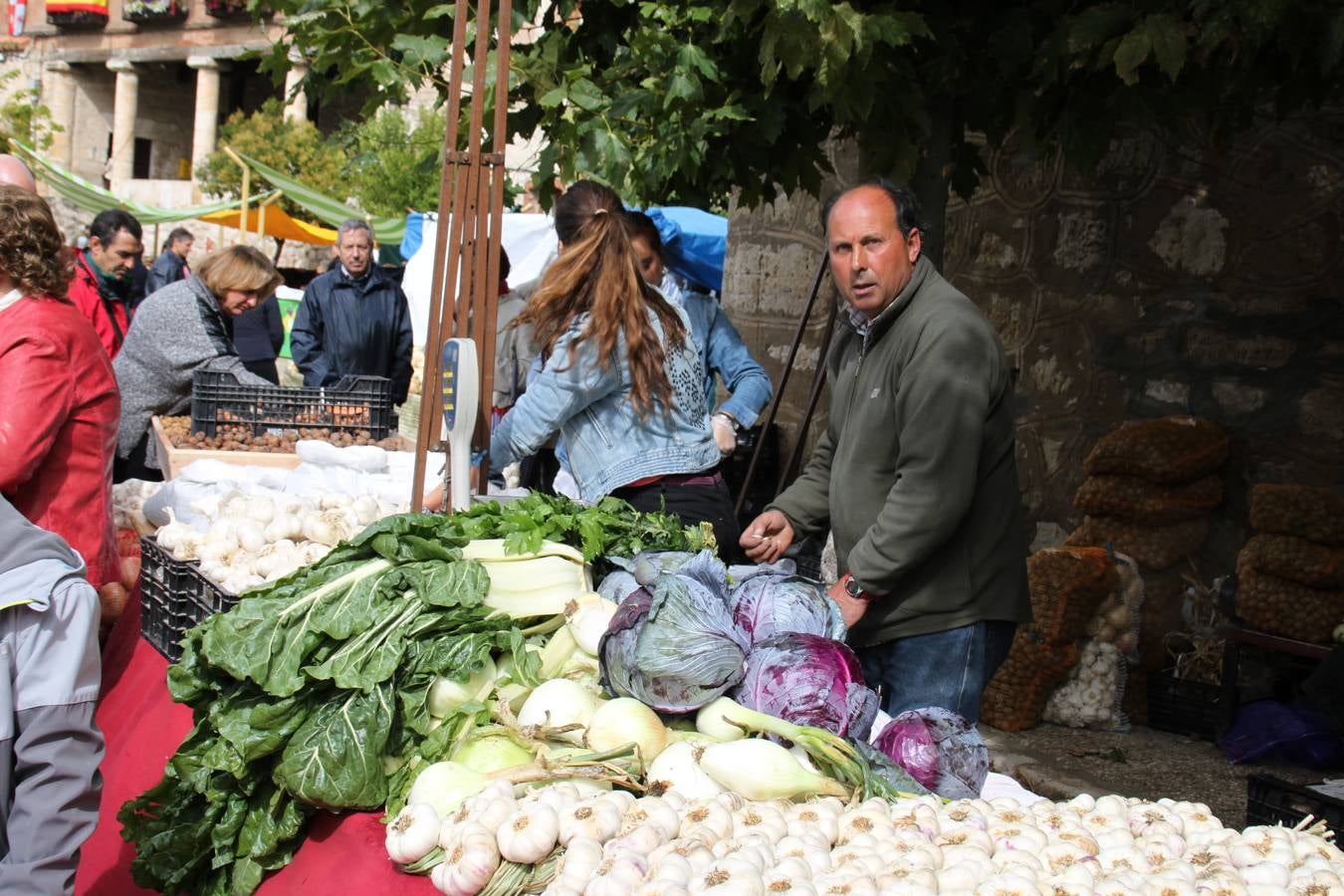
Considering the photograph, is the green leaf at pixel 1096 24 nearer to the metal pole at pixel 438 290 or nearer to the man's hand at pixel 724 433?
the man's hand at pixel 724 433

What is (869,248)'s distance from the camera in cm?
288

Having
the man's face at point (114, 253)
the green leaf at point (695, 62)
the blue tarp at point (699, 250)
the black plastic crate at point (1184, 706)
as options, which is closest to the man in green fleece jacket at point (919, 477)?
the green leaf at point (695, 62)

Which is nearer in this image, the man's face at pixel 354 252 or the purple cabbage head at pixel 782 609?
the purple cabbage head at pixel 782 609

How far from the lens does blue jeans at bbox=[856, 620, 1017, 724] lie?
2953 mm

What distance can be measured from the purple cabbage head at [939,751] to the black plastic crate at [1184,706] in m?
3.48

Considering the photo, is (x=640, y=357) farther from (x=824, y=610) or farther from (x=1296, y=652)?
(x=1296, y=652)

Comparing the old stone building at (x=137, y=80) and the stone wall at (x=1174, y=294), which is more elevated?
the old stone building at (x=137, y=80)

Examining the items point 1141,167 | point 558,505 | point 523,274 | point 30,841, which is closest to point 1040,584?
point 1141,167

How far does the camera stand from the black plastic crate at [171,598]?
2932 millimetres

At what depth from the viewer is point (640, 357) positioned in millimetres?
3498

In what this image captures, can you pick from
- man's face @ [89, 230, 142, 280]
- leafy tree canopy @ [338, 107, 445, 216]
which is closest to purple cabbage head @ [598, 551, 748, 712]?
man's face @ [89, 230, 142, 280]

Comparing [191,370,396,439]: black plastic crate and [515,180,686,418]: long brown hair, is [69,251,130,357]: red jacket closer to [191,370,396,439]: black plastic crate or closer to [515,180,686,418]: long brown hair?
[191,370,396,439]: black plastic crate

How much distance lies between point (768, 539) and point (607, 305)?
30.7 inches

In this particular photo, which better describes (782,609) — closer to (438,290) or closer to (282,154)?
(438,290)
